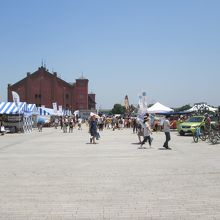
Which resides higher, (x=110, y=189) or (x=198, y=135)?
(x=198, y=135)

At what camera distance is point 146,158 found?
17.2 m

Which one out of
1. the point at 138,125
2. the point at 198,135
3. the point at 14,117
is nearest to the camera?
the point at 198,135

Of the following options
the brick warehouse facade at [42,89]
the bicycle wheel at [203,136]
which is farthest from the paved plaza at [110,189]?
the brick warehouse facade at [42,89]

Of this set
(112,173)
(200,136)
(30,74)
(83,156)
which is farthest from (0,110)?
(30,74)

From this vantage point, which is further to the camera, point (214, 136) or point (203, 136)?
point (203, 136)

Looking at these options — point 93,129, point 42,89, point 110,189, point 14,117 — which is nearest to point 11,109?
point 14,117

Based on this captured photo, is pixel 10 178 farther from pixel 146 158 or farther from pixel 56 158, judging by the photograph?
pixel 146 158

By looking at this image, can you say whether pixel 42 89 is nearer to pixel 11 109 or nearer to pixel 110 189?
pixel 11 109

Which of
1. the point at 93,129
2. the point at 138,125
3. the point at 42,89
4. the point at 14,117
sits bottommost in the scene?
the point at 93,129

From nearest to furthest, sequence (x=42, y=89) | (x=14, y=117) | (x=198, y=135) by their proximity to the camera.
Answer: (x=198, y=135) < (x=14, y=117) < (x=42, y=89)

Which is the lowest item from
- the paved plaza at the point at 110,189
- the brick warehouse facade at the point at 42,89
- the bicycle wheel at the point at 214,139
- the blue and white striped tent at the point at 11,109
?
the paved plaza at the point at 110,189

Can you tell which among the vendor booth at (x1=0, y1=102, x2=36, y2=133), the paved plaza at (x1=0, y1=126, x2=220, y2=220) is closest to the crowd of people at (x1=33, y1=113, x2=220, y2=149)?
the vendor booth at (x1=0, y1=102, x2=36, y2=133)

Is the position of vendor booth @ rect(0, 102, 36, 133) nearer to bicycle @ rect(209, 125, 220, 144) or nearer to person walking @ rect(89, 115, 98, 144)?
person walking @ rect(89, 115, 98, 144)

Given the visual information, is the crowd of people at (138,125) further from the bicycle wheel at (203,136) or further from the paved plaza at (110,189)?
the paved plaza at (110,189)
